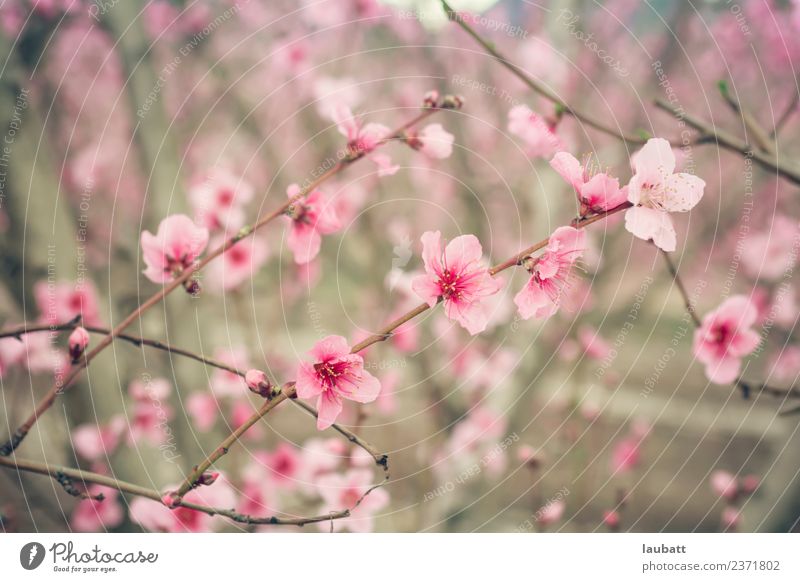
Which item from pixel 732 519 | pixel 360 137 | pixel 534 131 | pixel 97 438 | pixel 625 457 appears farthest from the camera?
pixel 625 457

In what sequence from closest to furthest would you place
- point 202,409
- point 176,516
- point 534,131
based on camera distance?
point 534,131
point 176,516
point 202,409

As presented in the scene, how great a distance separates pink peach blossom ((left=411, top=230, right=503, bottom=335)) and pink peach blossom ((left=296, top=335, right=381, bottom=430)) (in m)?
0.10

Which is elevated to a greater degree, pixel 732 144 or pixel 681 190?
pixel 732 144

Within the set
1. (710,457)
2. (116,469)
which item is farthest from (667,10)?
(116,469)

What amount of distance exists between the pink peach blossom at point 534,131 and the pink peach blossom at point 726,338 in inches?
12.5

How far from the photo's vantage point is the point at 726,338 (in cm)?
76

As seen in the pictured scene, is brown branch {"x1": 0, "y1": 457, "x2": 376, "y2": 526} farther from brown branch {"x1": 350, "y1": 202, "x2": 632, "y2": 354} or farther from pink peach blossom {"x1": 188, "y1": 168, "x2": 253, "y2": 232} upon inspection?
pink peach blossom {"x1": 188, "y1": 168, "x2": 253, "y2": 232}

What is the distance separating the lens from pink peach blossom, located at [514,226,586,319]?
0.54m

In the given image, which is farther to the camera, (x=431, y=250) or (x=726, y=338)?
(x=726, y=338)

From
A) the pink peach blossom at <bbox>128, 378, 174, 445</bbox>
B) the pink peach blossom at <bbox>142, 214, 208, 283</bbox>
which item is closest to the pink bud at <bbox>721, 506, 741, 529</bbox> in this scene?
the pink peach blossom at <bbox>142, 214, 208, 283</bbox>

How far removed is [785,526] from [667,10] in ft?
3.88

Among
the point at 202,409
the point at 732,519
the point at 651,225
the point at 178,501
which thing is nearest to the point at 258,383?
the point at 178,501

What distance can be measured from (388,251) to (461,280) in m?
1.00

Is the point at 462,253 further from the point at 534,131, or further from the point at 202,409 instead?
the point at 202,409
